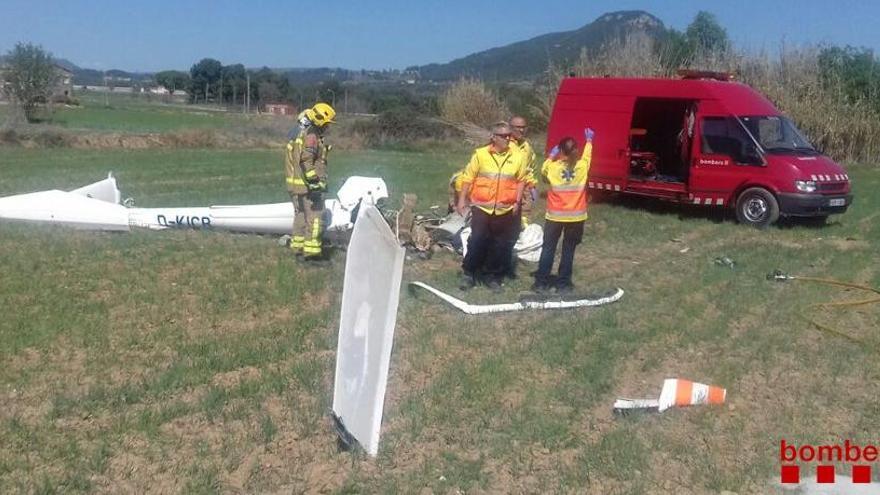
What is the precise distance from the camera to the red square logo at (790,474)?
5.22 m

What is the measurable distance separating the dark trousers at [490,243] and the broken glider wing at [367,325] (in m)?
4.37

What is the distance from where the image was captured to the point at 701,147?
15.2 meters

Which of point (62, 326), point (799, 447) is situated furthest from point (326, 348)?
point (799, 447)

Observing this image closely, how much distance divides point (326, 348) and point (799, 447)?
3.62m

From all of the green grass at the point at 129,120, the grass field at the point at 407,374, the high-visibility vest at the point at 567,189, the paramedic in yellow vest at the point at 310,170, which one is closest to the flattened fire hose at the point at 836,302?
the grass field at the point at 407,374

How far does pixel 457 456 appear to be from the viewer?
214 inches

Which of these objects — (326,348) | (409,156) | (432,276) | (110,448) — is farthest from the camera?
(409,156)

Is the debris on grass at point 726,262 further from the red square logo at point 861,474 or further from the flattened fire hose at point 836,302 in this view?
the red square logo at point 861,474

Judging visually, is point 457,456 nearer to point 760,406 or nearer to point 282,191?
point 760,406

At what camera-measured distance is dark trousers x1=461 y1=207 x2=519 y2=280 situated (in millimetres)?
9367

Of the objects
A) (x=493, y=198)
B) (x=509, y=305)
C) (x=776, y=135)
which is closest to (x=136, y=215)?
(x=493, y=198)

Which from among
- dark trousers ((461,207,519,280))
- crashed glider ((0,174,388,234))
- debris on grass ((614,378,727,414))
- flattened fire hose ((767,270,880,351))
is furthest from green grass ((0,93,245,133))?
debris on grass ((614,378,727,414))

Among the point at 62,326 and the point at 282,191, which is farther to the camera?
the point at 282,191

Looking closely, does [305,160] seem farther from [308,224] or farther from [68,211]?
[68,211]
